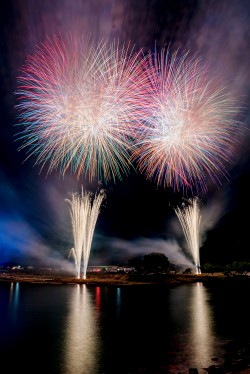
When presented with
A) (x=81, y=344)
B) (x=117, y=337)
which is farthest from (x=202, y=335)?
(x=81, y=344)

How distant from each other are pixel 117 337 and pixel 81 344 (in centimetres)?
321

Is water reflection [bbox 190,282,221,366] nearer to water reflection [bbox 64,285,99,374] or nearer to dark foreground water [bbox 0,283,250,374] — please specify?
dark foreground water [bbox 0,283,250,374]

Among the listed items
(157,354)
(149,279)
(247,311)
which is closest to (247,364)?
(157,354)

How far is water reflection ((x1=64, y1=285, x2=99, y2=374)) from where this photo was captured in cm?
1723

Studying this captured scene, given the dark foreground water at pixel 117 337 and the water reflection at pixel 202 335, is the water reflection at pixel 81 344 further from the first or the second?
the water reflection at pixel 202 335

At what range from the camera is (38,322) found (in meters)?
31.2

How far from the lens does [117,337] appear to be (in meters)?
24.2

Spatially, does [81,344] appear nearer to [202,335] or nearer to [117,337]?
[117,337]

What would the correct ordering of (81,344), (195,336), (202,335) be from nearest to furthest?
(81,344) < (195,336) < (202,335)

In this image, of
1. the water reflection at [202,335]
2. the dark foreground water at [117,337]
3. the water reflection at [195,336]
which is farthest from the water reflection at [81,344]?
the water reflection at [202,335]

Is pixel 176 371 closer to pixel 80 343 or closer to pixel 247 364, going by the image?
pixel 247 364

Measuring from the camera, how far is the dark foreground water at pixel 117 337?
17.5 metres

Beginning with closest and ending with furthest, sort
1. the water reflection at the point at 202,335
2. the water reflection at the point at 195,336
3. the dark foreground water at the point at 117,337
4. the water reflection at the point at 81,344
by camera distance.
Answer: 1. the water reflection at the point at 81,344
2. the dark foreground water at the point at 117,337
3. the water reflection at the point at 195,336
4. the water reflection at the point at 202,335

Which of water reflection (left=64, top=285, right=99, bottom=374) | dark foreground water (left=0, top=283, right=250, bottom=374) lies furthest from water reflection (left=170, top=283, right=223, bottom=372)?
water reflection (left=64, top=285, right=99, bottom=374)
